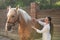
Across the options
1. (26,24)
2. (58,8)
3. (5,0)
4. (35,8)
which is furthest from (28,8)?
(26,24)

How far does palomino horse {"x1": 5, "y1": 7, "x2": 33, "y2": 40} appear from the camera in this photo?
5633 millimetres

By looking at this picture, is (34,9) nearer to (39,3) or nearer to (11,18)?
(39,3)

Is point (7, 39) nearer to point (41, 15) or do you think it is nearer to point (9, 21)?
point (41, 15)

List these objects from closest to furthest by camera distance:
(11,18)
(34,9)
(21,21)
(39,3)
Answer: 1. (11,18)
2. (21,21)
3. (34,9)
4. (39,3)

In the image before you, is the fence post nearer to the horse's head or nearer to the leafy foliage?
the leafy foliage

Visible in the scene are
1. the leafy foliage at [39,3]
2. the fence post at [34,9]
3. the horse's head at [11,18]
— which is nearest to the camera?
the horse's head at [11,18]

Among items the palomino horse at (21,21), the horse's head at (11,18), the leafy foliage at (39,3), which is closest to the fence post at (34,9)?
the leafy foliage at (39,3)

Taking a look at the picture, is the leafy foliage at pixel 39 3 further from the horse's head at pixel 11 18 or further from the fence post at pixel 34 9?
the horse's head at pixel 11 18

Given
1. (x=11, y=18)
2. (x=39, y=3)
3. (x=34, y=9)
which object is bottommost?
(x=34, y=9)

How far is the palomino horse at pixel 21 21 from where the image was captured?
5.63m

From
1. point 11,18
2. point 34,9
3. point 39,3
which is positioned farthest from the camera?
point 39,3

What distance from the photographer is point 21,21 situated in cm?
592

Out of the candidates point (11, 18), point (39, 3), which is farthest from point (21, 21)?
point (39, 3)

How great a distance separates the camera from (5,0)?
12.8 metres
